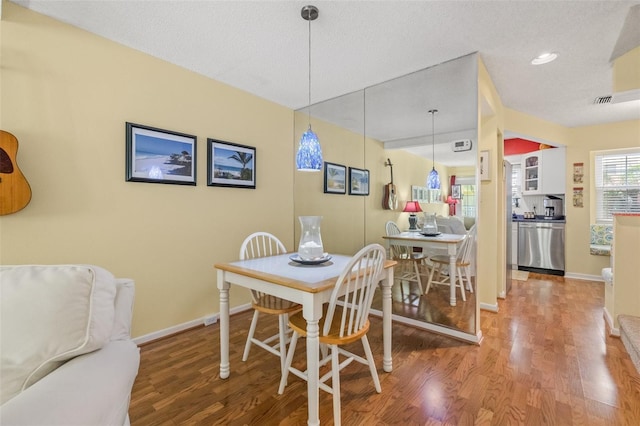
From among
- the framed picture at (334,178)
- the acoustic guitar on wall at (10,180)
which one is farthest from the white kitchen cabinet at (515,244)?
the acoustic guitar on wall at (10,180)

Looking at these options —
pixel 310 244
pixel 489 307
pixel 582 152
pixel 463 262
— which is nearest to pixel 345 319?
pixel 310 244

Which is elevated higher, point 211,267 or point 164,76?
point 164,76

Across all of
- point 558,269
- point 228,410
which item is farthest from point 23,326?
point 558,269

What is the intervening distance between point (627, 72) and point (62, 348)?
3.96 m

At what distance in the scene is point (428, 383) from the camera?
1.86m

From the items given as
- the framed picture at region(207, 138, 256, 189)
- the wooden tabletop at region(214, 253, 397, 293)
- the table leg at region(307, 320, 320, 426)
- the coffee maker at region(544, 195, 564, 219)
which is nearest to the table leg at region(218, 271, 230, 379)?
the wooden tabletop at region(214, 253, 397, 293)

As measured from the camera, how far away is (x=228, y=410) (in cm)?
163

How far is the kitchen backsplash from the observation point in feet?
17.0

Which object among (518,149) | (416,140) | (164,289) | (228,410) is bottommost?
(228,410)

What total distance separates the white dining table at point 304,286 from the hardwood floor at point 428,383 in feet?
0.69

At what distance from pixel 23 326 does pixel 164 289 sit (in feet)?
5.99

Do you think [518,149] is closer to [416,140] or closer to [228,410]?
[416,140]

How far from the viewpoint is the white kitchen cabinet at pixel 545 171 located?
15.4ft

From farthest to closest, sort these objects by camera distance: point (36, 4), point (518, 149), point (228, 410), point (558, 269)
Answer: point (518, 149) < point (558, 269) < point (36, 4) < point (228, 410)
